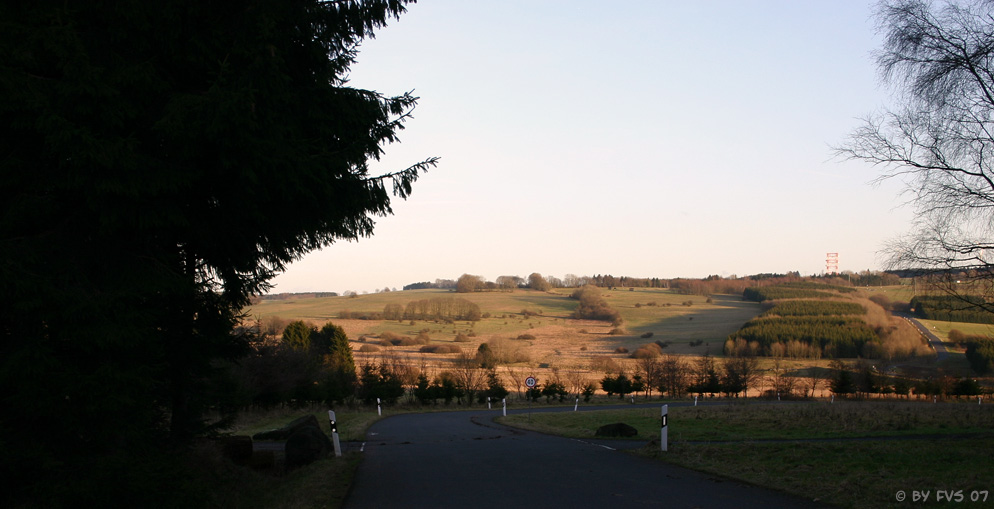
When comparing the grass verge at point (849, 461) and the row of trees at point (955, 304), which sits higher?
the row of trees at point (955, 304)

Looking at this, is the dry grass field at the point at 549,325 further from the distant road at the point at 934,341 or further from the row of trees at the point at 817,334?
the distant road at the point at 934,341

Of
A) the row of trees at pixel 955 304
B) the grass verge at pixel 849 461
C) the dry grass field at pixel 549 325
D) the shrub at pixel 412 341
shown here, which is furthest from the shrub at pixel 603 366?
the row of trees at pixel 955 304

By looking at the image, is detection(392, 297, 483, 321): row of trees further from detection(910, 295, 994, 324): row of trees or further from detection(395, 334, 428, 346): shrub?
detection(910, 295, 994, 324): row of trees

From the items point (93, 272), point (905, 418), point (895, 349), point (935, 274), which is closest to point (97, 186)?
point (93, 272)

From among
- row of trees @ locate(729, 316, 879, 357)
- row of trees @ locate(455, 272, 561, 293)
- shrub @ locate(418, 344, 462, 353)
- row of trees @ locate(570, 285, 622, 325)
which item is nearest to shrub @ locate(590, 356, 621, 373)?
shrub @ locate(418, 344, 462, 353)

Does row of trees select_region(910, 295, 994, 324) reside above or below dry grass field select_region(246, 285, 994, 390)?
above

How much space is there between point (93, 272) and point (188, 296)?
65.2 inches

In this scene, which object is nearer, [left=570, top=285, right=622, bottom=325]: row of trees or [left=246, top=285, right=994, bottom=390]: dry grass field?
[left=246, top=285, right=994, bottom=390]: dry grass field

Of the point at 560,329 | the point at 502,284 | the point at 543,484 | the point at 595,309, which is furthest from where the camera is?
the point at 502,284

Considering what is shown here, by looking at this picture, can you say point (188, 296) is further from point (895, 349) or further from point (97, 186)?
point (895, 349)

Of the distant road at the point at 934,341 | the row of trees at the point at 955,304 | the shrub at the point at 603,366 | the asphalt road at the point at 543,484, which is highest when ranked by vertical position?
the row of trees at the point at 955,304

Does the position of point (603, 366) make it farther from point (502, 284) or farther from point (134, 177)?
point (502, 284)

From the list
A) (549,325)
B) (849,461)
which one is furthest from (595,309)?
(849,461)

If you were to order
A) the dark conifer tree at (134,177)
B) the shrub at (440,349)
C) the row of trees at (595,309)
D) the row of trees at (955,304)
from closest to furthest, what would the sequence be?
the dark conifer tree at (134,177) < the row of trees at (955,304) < the shrub at (440,349) < the row of trees at (595,309)
